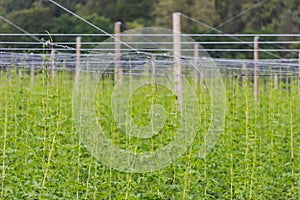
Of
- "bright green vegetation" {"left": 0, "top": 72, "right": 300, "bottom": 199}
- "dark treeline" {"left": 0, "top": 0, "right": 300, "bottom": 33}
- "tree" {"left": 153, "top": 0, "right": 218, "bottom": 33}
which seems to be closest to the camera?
"bright green vegetation" {"left": 0, "top": 72, "right": 300, "bottom": 199}

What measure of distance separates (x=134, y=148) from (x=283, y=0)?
29394 millimetres

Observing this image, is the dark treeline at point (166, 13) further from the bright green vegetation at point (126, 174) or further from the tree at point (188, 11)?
the bright green vegetation at point (126, 174)

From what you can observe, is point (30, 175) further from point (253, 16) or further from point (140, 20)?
point (253, 16)

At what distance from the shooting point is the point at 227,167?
704cm

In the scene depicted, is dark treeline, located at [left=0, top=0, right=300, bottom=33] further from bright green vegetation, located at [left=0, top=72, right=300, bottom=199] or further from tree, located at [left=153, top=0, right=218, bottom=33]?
bright green vegetation, located at [left=0, top=72, right=300, bottom=199]

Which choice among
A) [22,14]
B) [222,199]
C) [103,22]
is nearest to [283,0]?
[103,22]

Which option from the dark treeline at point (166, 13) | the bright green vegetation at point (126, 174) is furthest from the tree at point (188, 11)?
the bright green vegetation at point (126, 174)

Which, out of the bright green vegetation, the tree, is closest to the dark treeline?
the tree

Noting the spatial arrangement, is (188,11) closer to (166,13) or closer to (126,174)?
(166,13)

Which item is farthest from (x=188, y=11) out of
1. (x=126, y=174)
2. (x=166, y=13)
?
(x=126, y=174)

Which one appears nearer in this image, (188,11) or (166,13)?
(166,13)

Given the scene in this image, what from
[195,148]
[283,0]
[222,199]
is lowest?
[222,199]

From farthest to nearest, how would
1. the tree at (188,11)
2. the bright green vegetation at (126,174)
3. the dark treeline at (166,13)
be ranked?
the tree at (188,11) < the dark treeline at (166,13) < the bright green vegetation at (126,174)

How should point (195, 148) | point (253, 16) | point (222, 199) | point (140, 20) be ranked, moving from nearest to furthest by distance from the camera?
1. point (222, 199)
2. point (195, 148)
3. point (140, 20)
4. point (253, 16)
